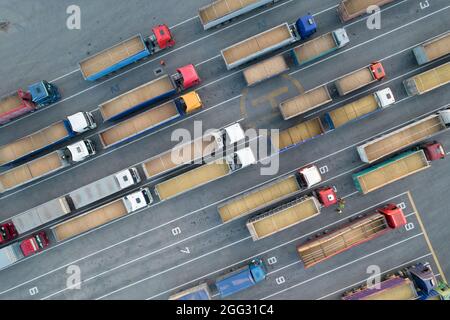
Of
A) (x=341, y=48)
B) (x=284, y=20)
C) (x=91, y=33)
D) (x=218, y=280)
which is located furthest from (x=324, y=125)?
(x=91, y=33)

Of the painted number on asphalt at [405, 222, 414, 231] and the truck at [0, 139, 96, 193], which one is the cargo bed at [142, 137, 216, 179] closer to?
the truck at [0, 139, 96, 193]

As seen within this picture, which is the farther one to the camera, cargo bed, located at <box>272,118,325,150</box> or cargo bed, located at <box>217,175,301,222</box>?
cargo bed, located at <box>272,118,325,150</box>

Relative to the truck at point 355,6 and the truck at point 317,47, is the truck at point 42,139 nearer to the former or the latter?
the truck at point 317,47

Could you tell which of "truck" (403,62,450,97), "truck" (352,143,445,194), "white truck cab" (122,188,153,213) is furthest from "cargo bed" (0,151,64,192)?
"truck" (403,62,450,97)

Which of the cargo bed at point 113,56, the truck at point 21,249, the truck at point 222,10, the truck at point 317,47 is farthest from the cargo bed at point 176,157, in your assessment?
the truck at point 21,249

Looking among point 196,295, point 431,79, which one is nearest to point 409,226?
point 431,79

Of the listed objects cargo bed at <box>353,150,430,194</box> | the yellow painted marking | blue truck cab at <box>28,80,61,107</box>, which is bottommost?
the yellow painted marking

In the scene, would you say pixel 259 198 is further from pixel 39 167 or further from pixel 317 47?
pixel 39 167
